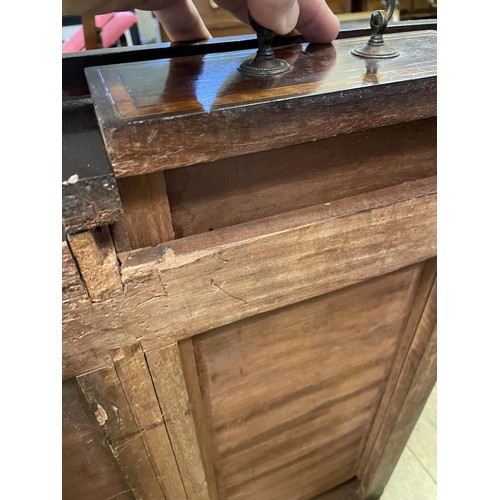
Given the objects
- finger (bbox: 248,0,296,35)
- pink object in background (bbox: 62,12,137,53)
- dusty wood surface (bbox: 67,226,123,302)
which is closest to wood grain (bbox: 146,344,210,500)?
dusty wood surface (bbox: 67,226,123,302)

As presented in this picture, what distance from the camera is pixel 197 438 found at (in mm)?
678

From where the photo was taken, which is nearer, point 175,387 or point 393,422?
point 175,387

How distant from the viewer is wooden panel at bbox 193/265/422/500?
0.61 meters

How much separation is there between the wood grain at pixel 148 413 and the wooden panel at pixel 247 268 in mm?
22

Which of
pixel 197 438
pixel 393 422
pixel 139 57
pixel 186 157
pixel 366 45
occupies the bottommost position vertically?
pixel 393 422

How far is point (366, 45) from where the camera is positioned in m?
0.53

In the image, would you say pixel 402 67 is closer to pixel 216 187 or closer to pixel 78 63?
pixel 216 187

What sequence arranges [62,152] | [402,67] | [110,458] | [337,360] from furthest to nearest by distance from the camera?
[337,360] < [110,458] < [402,67] < [62,152]

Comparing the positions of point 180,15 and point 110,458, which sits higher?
point 180,15

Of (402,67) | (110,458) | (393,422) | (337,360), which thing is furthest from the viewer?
(393,422)

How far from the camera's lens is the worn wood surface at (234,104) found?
340 mm

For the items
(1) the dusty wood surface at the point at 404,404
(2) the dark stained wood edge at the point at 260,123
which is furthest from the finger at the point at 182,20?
(1) the dusty wood surface at the point at 404,404

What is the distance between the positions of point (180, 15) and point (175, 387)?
50 cm

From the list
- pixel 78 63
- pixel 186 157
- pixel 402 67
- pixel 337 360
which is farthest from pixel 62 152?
pixel 337 360
